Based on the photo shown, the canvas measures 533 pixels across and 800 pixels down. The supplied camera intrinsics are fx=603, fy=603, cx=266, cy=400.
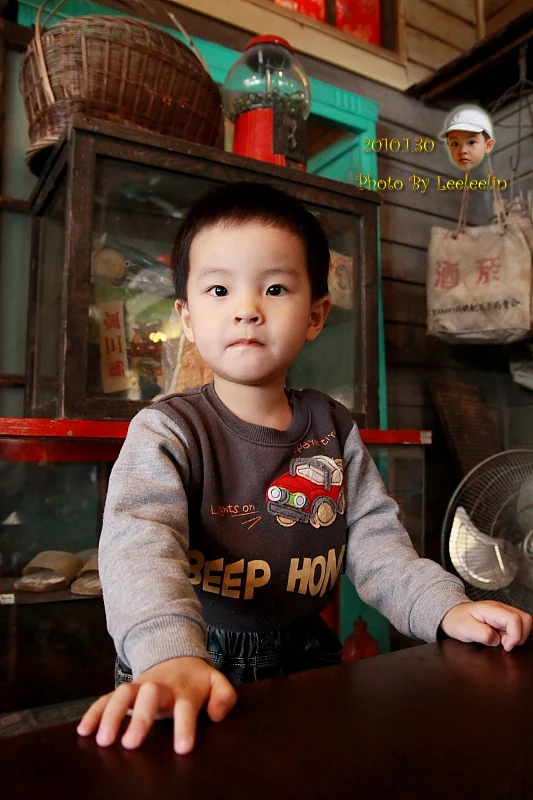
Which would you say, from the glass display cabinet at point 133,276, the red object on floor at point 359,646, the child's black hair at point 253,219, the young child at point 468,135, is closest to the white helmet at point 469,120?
the young child at point 468,135

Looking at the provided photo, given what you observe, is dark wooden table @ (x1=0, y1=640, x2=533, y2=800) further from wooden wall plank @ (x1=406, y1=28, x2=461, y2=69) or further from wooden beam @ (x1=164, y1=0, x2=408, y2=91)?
wooden wall plank @ (x1=406, y1=28, x2=461, y2=69)

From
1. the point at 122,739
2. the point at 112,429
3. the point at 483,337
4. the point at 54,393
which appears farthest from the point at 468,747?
the point at 483,337

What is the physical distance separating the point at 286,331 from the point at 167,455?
239mm

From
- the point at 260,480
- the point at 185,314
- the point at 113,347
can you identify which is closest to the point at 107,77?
the point at 113,347

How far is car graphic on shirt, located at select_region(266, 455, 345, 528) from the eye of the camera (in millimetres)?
845

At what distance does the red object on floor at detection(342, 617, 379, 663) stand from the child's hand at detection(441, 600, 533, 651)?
1.13 metres

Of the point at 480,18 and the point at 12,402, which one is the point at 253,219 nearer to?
the point at 12,402

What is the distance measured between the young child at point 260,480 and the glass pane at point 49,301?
2.05 feet

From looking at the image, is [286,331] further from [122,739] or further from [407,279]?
[407,279]

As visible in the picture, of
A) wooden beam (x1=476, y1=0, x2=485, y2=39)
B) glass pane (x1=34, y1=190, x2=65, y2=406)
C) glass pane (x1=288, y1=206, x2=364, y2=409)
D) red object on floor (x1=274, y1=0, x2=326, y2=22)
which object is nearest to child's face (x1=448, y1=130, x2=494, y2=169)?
wooden beam (x1=476, y1=0, x2=485, y2=39)

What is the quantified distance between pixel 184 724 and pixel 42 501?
1.19m

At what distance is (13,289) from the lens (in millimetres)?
1765

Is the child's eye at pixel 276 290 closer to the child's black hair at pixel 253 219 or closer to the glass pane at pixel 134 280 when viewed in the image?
the child's black hair at pixel 253 219

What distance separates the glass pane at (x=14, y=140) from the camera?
1.76 meters
